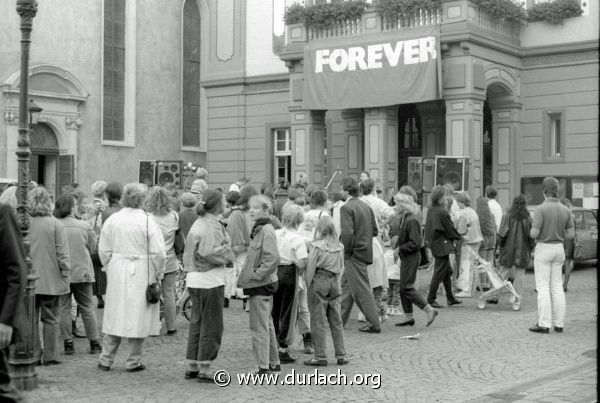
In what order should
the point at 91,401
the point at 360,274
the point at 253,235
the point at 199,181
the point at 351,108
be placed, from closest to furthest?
1. the point at 91,401
2. the point at 253,235
3. the point at 360,274
4. the point at 199,181
5. the point at 351,108

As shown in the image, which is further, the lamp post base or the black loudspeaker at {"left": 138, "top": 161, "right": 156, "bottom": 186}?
the black loudspeaker at {"left": 138, "top": 161, "right": 156, "bottom": 186}

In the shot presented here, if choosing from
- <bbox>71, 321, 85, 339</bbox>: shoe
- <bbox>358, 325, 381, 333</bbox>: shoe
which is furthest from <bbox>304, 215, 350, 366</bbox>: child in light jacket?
<bbox>71, 321, 85, 339</bbox>: shoe

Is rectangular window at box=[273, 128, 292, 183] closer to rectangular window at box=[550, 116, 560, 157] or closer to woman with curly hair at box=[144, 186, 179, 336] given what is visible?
rectangular window at box=[550, 116, 560, 157]

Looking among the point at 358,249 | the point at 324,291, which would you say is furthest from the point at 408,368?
the point at 358,249

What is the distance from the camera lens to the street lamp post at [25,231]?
7.89 metres

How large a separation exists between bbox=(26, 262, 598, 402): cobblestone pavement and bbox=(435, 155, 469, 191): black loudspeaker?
776cm

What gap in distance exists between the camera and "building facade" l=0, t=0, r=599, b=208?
2267 centimetres

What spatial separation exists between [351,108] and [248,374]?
16674 mm

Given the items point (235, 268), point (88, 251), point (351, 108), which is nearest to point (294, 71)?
point (351, 108)

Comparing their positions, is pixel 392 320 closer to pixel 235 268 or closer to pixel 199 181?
pixel 235 268

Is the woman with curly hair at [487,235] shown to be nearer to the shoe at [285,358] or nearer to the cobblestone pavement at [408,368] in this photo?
the cobblestone pavement at [408,368]

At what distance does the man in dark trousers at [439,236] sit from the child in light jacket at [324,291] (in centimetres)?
423

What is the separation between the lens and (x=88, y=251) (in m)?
9.81

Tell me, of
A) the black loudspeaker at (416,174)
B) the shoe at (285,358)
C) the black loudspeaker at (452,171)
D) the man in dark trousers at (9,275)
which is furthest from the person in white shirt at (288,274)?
the black loudspeaker at (416,174)
